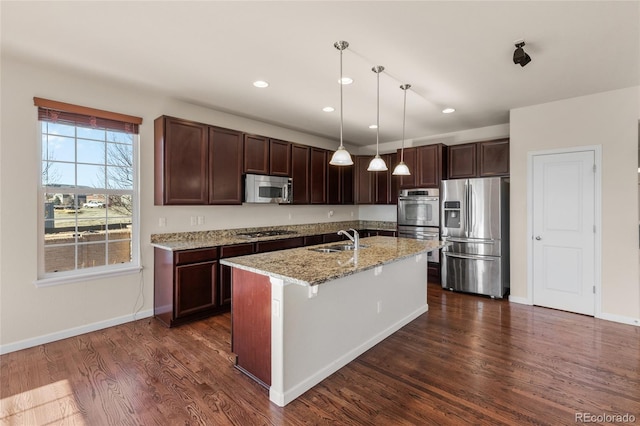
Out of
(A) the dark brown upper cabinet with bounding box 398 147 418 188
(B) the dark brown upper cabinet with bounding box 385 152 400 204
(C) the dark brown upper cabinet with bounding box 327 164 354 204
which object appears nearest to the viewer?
(A) the dark brown upper cabinet with bounding box 398 147 418 188

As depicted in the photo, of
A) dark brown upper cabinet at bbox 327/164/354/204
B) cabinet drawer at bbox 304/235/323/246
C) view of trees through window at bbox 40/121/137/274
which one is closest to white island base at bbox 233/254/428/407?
cabinet drawer at bbox 304/235/323/246

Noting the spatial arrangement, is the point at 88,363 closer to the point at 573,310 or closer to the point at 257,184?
the point at 257,184

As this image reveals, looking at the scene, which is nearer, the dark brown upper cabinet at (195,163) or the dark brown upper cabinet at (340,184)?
the dark brown upper cabinet at (195,163)

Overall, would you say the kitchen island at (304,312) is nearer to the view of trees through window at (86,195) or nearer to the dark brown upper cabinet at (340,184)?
the view of trees through window at (86,195)

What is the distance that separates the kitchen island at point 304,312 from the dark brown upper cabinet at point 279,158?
209 cm

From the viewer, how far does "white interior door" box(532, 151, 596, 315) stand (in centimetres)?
374

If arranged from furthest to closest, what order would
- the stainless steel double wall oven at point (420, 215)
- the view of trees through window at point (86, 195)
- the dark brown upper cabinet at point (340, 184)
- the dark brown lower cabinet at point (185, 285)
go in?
the dark brown upper cabinet at point (340, 184)
the stainless steel double wall oven at point (420, 215)
the dark brown lower cabinet at point (185, 285)
the view of trees through window at point (86, 195)

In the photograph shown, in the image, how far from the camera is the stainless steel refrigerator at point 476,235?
173 inches

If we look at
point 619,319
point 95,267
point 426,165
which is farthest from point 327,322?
point 426,165

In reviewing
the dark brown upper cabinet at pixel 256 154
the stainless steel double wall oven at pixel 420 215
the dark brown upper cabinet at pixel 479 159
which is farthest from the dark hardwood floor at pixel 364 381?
the dark brown upper cabinet at pixel 479 159

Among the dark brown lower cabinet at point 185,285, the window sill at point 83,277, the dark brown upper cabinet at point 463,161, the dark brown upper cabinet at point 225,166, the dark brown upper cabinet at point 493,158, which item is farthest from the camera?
the dark brown upper cabinet at point 463,161

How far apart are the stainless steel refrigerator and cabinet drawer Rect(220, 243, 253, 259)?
9.94ft

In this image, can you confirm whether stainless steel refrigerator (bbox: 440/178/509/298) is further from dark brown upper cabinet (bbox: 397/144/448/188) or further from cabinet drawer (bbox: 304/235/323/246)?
cabinet drawer (bbox: 304/235/323/246)

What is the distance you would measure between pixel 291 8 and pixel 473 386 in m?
2.99
